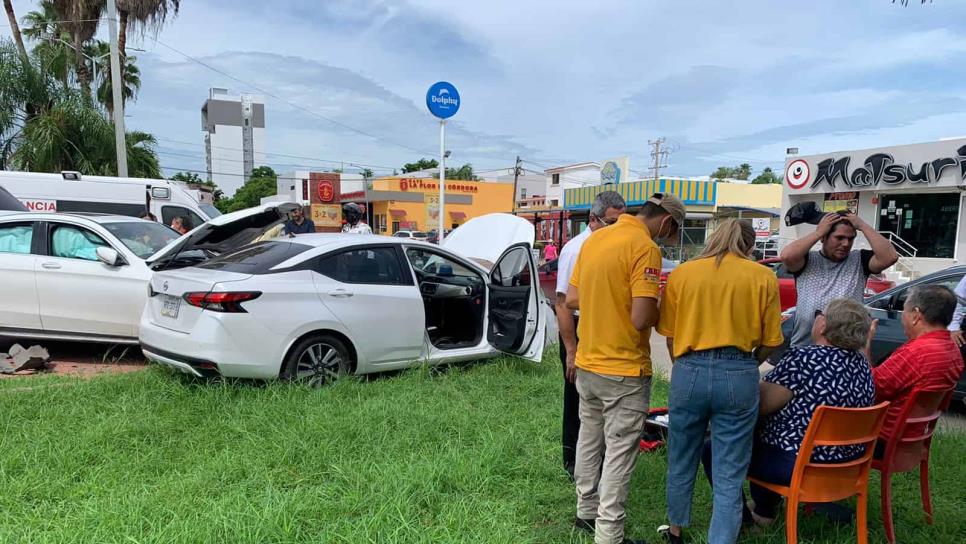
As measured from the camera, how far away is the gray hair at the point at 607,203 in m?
3.42

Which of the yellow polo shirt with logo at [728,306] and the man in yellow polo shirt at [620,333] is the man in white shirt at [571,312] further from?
the yellow polo shirt with logo at [728,306]

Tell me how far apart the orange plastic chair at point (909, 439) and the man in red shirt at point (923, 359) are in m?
0.05

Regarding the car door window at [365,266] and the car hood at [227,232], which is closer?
the car door window at [365,266]

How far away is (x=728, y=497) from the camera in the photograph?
2.46 metres

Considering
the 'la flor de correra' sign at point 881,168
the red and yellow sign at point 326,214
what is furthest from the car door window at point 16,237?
the red and yellow sign at point 326,214

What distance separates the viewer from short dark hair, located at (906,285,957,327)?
2975 millimetres

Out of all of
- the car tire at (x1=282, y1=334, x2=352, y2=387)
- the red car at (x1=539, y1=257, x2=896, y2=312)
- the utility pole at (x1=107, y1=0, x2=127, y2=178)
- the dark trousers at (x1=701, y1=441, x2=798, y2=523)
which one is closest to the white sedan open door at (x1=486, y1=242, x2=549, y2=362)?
the car tire at (x1=282, y1=334, x2=352, y2=387)

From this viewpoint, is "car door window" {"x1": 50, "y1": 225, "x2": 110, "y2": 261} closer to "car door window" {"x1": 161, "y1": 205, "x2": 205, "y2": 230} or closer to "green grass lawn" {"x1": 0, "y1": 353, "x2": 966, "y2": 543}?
"green grass lawn" {"x1": 0, "y1": 353, "x2": 966, "y2": 543}

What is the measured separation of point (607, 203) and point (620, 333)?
3.59 feet

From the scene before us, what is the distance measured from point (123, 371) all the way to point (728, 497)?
18.3ft

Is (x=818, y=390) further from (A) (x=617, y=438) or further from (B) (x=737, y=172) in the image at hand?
(B) (x=737, y=172)

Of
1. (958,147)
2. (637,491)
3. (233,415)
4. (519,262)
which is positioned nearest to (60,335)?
A: (233,415)

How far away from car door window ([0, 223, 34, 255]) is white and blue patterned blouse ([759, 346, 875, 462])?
6.86m

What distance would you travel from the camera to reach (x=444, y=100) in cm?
963
